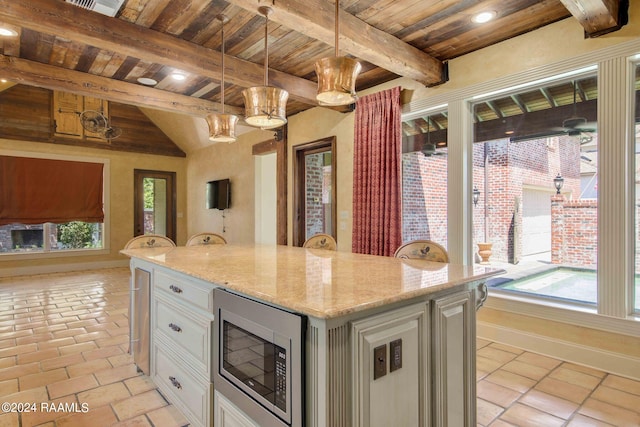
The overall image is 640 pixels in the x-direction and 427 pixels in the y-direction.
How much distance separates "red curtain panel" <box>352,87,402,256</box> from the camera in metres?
3.72

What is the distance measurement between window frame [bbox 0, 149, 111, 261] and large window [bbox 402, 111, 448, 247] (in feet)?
21.1

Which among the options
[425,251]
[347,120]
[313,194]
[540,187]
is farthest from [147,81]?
[540,187]

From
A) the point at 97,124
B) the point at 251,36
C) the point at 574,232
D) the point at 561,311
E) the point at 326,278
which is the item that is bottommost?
the point at 561,311

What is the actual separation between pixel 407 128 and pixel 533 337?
7.90ft

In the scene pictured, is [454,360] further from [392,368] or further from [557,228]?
[557,228]

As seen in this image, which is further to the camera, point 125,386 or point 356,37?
point 356,37

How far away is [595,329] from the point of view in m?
2.62

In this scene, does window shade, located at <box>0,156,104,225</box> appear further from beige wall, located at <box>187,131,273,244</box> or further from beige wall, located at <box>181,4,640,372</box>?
beige wall, located at <box>181,4,640,372</box>

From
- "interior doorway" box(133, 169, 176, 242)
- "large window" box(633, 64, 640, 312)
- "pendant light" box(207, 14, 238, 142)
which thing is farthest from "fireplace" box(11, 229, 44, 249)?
"large window" box(633, 64, 640, 312)

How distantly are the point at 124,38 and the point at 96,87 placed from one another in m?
1.53

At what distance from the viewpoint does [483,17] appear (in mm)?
2691

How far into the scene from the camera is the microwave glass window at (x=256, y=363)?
49.0 inches

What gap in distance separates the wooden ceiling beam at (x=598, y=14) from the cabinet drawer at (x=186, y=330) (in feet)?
9.33

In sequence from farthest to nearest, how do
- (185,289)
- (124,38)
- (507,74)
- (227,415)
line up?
(507,74), (124,38), (185,289), (227,415)
